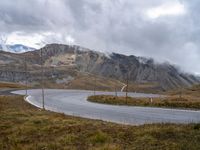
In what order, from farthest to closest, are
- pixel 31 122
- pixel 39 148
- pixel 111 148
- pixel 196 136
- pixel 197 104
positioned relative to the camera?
pixel 197 104 < pixel 31 122 < pixel 196 136 < pixel 39 148 < pixel 111 148

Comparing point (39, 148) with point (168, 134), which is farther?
point (168, 134)

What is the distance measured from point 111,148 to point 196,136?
178 inches

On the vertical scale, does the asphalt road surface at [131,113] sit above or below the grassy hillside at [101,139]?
below

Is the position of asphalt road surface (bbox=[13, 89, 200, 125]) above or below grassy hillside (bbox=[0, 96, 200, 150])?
below

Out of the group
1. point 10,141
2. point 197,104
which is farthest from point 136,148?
point 197,104

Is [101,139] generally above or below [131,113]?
above

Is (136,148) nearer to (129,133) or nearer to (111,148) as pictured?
(111,148)

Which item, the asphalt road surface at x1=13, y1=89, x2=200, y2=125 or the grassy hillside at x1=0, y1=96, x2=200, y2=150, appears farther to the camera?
the asphalt road surface at x1=13, y1=89, x2=200, y2=125

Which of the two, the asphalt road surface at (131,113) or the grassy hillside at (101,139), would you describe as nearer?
the grassy hillside at (101,139)

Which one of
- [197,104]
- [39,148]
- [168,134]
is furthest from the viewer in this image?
[197,104]

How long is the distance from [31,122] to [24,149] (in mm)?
11412

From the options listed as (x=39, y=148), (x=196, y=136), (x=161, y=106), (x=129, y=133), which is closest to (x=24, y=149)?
(x=39, y=148)

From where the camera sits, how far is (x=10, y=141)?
19.4 metres

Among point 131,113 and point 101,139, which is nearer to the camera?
point 101,139
